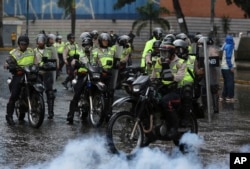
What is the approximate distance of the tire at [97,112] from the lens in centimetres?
1241

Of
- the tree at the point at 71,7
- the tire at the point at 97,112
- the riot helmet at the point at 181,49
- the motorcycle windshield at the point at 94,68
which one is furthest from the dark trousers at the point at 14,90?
the tree at the point at 71,7

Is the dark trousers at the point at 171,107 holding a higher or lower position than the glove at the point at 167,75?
lower

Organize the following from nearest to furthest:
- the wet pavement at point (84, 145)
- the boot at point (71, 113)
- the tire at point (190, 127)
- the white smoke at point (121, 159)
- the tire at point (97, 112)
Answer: the white smoke at point (121, 159) < the wet pavement at point (84, 145) < the tire at point (190, 127) < the tire at point (97, 112) < the boot at point (71, 113)

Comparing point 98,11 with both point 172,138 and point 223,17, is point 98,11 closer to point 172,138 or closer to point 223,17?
point 223,17

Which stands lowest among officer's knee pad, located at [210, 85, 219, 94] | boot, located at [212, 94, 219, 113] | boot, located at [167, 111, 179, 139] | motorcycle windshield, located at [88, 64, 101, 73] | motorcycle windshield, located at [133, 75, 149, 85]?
boot, located at [212, 94, 219, 113]

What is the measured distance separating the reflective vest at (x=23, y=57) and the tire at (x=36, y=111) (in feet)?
1.88

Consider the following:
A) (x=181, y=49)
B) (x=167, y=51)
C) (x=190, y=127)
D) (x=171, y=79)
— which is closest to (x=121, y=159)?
(x=171, y=79)

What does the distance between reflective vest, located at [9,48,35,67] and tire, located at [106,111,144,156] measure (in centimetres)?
376

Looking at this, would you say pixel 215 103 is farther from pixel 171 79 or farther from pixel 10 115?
pixel 171 79

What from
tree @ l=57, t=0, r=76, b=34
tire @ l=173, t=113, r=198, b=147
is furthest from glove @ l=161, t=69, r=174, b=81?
tree @ l=57, t=0, r=76, b=34

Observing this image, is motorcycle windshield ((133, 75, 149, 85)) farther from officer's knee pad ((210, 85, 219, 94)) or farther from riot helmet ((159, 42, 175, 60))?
officer's knee pad ((210, 85, 219, 94))

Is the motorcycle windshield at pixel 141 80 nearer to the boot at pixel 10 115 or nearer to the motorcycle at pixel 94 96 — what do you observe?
the motorcycle at pixel 94 96

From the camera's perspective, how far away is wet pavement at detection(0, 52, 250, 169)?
28.5 ft

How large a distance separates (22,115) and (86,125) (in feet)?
4.29
